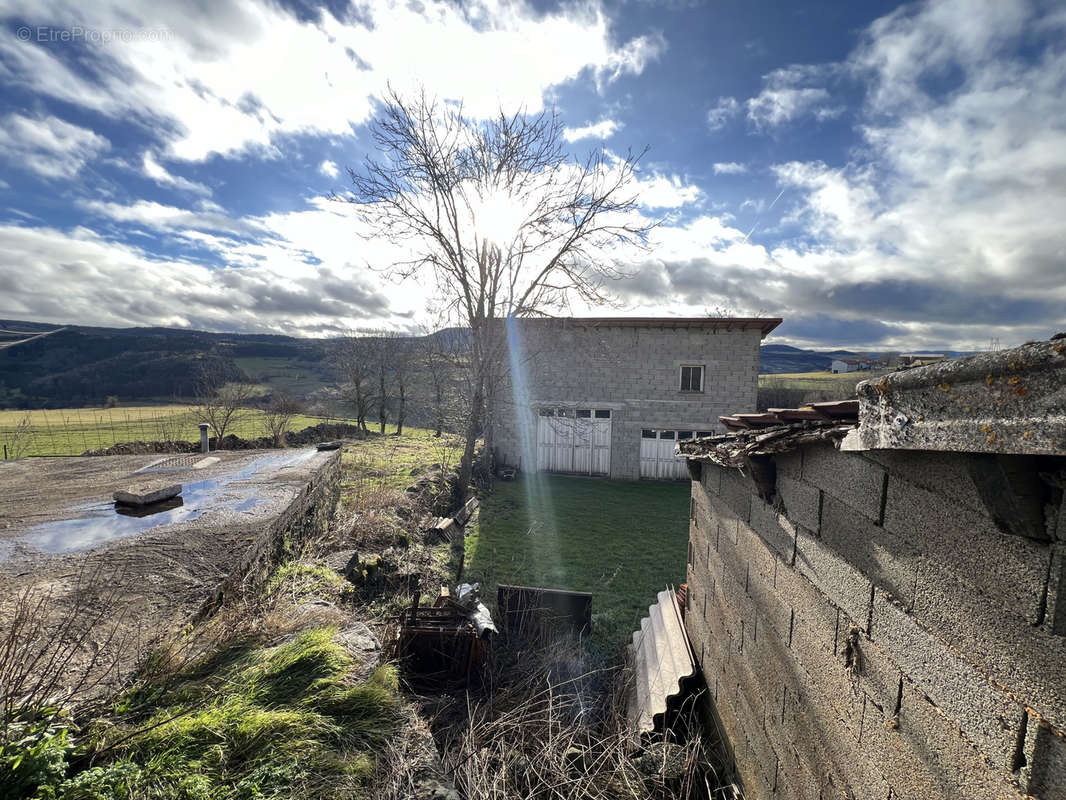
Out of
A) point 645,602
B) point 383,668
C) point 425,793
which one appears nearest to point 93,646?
point 383,668

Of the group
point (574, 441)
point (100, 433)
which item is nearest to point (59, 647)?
point (574, 441)

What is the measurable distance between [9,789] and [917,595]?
3834 millimetres

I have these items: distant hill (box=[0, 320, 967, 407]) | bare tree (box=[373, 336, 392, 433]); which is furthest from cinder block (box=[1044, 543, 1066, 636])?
distant hill (box=[0, 320, 967, 407])

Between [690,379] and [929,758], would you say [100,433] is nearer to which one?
[690,379]

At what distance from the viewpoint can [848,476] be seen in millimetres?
2305

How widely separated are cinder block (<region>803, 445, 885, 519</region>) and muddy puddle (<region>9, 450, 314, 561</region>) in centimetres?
622

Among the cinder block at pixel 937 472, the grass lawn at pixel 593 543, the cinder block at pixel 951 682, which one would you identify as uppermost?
the cinder block at pixel 937 472

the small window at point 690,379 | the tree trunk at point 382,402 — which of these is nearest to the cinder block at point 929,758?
the small window at point 690,379

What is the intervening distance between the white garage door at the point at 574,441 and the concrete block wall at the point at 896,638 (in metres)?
12.9

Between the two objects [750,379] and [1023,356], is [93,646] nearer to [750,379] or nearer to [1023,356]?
[1023,356]

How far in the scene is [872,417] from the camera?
161 centimetres

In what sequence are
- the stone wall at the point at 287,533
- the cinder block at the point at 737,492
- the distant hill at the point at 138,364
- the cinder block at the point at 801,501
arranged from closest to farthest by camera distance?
1. the cinder block at the point at 801,501
2. the cinder block at the point at 737,492
3. the stone wall at the point at 287,533
4. the distant hill at the point at 138,364

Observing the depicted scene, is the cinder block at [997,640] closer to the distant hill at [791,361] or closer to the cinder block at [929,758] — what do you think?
the cinder block at [929,758]

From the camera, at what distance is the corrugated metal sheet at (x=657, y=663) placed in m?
4.13
